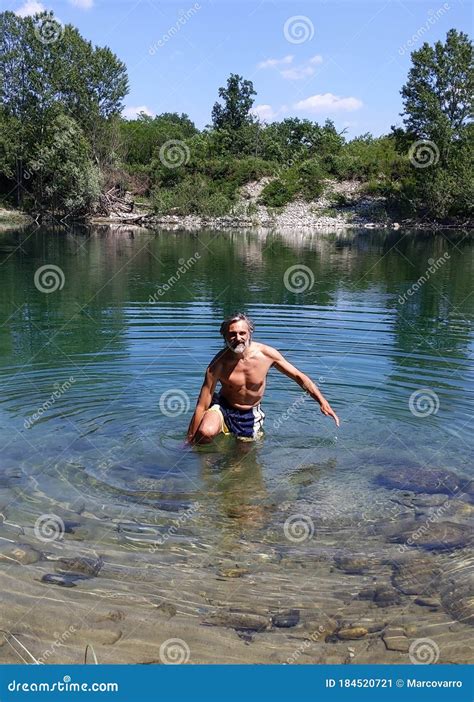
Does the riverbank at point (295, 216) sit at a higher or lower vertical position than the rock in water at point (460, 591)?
higher

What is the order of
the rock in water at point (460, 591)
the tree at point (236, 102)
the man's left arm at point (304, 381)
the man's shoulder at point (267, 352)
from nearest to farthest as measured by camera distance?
the rock in water at point (460, 591), the man's left arm at point (304, 381), the man's shoulder at point (267, 352), the tree at point (236, 102)

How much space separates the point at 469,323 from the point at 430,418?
24.1 feet

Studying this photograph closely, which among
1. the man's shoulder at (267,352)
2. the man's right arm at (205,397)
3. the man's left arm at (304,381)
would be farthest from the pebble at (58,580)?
the man's shoulder at (267,352)

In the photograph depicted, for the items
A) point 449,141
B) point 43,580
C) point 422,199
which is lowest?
point 43,580

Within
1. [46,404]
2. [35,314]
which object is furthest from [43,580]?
[35,314]

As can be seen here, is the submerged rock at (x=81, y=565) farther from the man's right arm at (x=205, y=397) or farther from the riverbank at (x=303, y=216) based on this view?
the riverbank at (x=303, y=216)

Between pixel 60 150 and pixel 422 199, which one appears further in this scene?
pixel 422 199

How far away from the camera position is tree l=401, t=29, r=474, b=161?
190ft

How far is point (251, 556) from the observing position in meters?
5.52

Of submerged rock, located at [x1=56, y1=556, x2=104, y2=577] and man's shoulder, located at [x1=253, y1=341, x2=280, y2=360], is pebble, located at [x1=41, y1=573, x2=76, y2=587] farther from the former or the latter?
man's shoulder, located at [x1=253, y1=341, x2=280, y2=360]

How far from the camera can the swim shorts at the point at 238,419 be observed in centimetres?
820

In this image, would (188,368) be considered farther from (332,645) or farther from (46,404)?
(332,645)

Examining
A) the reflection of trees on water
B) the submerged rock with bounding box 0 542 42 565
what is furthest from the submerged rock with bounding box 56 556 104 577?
the reflection of trees on water

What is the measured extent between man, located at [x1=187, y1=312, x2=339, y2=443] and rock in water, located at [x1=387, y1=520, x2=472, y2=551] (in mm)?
1881
